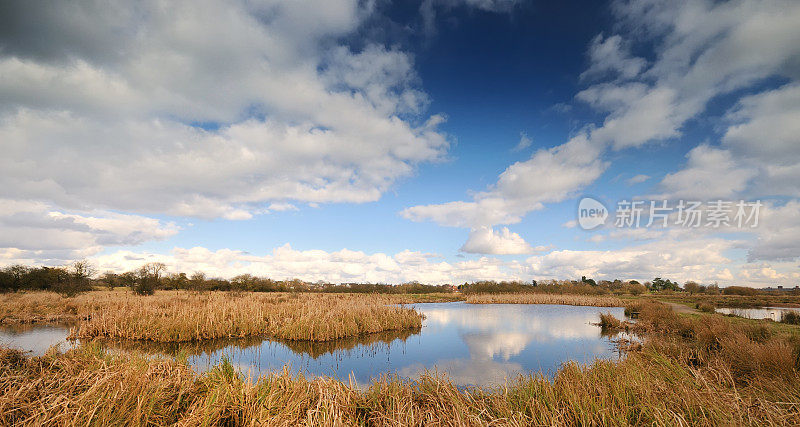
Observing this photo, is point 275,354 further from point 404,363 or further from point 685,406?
point 685,406

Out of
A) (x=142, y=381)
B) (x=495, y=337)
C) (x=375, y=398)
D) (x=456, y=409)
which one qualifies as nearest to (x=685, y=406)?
(x=456, y=409)

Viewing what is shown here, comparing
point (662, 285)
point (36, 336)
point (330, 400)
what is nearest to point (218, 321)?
point (36, 336)

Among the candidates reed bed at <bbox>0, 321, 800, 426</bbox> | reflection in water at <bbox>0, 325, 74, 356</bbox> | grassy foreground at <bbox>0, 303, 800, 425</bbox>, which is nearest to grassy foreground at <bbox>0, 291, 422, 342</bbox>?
reflection in water at <bbox>0, 325, 74, 356</bbox>

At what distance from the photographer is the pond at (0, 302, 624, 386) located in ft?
46.4

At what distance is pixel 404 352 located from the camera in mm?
18578

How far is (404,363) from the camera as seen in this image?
16.0 metres

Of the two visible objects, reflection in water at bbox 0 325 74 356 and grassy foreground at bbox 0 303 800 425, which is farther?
reflection in water at bbox 0 325 74 356

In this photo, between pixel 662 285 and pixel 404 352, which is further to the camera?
pixel 662 285

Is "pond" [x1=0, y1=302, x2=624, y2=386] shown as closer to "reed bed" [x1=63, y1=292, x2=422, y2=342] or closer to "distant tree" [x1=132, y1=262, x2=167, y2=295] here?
"reed bed" [x1=63, y1=292, x2=422, y2=342]

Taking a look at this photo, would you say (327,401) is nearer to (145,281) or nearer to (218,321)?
(218,321)

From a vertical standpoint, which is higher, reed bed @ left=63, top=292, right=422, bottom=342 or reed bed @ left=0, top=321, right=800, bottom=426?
reed bed @ left=0, top=321, right=800, bottom=426

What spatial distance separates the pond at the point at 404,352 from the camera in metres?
14.1

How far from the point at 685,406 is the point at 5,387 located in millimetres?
12155

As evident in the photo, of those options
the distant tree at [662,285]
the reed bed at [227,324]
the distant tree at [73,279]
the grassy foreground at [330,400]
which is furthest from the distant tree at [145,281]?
the distant tree at [662,285]
